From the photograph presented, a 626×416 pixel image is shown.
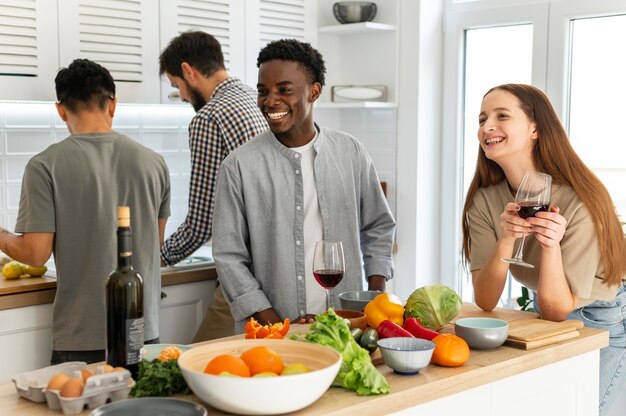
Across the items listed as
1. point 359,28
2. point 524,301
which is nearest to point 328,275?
point 524,301

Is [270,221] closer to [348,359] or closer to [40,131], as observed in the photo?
[348,359]

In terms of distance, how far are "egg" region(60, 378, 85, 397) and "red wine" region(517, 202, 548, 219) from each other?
3.87ft

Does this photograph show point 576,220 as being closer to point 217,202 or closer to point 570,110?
point 217,202

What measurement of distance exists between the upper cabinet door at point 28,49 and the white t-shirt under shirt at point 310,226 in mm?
1190

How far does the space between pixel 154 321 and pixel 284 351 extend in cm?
142

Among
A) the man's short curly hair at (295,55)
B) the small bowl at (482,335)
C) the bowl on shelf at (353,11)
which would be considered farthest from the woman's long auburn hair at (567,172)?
the bowl on shelf at (353,11)

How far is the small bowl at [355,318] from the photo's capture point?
2.00 metres

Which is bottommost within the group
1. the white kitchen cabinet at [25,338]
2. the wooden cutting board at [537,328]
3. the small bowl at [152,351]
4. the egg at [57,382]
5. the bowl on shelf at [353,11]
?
the white kitchen cabinet at [25,338]

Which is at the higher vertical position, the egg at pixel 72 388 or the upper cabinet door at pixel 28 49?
the upper cabinet door at pixel 28 49

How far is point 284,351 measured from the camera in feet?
5.61

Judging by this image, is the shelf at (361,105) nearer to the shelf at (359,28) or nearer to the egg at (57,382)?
the shelf at (359,28)

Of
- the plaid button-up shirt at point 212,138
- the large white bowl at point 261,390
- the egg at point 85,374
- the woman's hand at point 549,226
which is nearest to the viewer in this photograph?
the large white bowl at point 261,390

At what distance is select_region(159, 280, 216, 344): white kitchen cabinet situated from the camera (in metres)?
3.41

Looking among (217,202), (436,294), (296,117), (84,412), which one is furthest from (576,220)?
(84,412)
